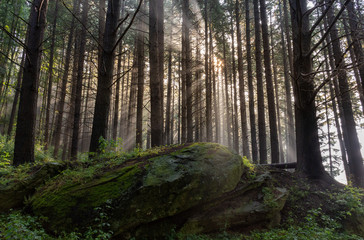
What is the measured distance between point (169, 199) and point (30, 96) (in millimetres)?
5000

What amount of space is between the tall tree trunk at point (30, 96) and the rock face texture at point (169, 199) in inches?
77.9

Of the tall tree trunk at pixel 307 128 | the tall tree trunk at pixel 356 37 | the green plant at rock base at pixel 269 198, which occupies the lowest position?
the green plant at rock base at pixel 269 198

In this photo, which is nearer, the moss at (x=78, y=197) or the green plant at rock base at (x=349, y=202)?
the moss at (x=78, y=197)

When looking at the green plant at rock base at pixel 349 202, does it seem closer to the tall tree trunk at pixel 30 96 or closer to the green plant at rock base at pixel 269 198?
the green plant at rock base at pixel 269 198

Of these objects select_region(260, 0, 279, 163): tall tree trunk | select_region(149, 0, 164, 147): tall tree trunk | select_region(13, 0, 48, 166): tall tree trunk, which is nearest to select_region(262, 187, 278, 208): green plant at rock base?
select_region(149, 0, 164, 147): tall tree trunk

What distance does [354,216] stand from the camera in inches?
185

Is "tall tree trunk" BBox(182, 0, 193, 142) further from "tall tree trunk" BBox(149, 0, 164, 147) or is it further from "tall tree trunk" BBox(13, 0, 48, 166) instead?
"tall tree trunk" BBox(13, 0, 48, 166)

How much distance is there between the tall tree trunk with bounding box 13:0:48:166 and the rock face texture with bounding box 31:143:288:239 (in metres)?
1.98

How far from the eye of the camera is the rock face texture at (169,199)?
351 centimetres

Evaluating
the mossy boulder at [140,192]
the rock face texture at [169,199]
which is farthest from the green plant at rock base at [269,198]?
the mossy boulder at [140,192]

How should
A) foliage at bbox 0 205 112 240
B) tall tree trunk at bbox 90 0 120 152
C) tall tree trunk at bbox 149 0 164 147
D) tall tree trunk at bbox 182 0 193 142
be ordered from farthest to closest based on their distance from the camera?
tall tree trunk at bbox 182 0 193 142
tall tree trunk at bbox 149 0 164 147
tall tree trunk at bbox 90 0 120 152
foliage at bbox 0 205 112 240

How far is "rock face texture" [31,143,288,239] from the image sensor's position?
3514mm

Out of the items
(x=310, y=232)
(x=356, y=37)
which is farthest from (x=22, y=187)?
(x=356, y=37)

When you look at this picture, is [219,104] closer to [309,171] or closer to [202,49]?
[202,49]
